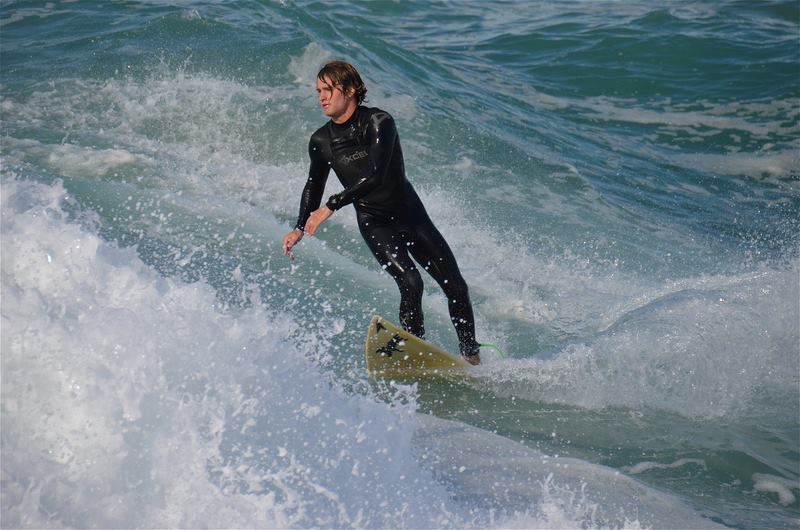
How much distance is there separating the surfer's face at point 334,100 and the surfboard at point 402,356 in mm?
1294

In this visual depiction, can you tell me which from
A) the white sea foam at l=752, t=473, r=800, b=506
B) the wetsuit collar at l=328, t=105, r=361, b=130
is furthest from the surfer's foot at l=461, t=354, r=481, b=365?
the white sea foam at l=752, t=473, r=800, b=506

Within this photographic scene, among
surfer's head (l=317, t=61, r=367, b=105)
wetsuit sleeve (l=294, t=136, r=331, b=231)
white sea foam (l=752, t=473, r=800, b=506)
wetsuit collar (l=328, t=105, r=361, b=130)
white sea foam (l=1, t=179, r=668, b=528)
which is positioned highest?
surfer's head (l=317, t=61, r=367, b=105)

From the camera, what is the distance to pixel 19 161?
885cm

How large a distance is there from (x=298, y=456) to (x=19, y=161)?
6.15m

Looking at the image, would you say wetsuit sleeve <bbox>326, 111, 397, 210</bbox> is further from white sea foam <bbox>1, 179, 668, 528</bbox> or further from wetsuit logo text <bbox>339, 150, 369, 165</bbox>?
white sea foam <bbox>1, 179, 668, 528</bbox>

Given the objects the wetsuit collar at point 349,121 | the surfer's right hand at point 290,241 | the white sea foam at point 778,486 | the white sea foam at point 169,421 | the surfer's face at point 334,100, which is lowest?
the white sea foam at point 778,486

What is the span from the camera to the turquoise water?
3922 mm

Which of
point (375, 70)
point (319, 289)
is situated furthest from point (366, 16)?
point (319, 289)

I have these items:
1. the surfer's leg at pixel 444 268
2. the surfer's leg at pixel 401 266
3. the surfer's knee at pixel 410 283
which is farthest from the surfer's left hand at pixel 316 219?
the surfer's leg at pixel 444 268

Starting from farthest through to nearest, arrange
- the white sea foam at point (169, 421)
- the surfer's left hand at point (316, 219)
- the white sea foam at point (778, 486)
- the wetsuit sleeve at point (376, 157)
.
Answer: the wetsuit sleeve at point (376, 157), the surfer's left hand at point (316, 219), the white sea foam at point (778, 486), the white sea foam at point (169, 421)

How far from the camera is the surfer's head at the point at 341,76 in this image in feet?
16.4

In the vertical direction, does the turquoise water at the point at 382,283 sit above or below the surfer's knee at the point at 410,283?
below

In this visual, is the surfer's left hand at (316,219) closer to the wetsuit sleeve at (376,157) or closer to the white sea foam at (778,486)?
the wetsuit sleeve at (376,157)

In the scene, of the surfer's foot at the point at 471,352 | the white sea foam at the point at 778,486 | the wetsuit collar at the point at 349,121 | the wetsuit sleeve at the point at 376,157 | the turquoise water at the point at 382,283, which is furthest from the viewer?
the surfer's foot at the point at 471,352
